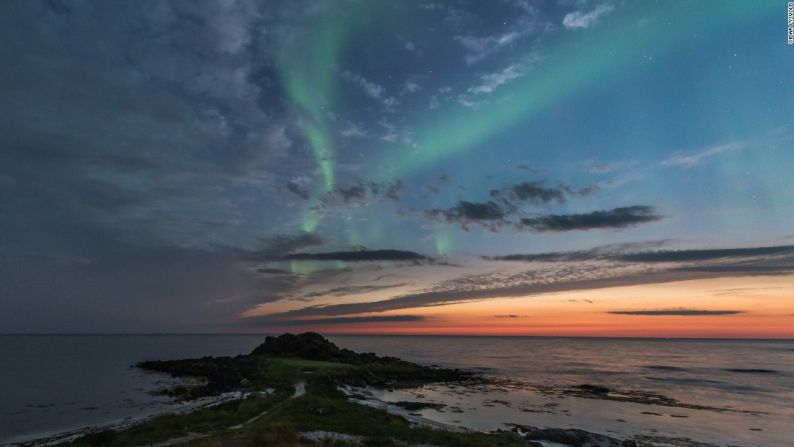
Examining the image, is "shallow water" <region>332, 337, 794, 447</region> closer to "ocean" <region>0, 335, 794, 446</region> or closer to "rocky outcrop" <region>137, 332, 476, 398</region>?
"ocean" <region>0, 335, 794, 446</region>

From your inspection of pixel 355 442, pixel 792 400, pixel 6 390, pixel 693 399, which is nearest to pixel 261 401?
pixel 355 442

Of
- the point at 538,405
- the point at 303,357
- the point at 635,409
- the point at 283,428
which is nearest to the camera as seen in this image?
the point at 283,428

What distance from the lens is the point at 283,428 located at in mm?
26891

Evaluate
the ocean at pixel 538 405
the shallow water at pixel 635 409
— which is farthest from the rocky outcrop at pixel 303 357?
the shallow water at pixel 635 409

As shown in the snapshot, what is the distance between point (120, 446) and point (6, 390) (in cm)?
5624

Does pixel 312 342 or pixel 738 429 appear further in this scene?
pixel 312 342

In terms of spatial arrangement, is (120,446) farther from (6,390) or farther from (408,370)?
(408,370)

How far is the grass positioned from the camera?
26062mm

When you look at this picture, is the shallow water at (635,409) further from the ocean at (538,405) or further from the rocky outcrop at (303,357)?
the rocky outcrop at (303,357)

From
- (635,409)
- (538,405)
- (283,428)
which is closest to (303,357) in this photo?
(538,405)

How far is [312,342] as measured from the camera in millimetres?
100250

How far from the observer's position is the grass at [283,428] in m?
26.1

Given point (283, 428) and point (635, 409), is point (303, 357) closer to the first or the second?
point (635, 409)

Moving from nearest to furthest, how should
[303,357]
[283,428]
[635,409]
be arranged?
[283,428] < [635,409] < [303,357]
